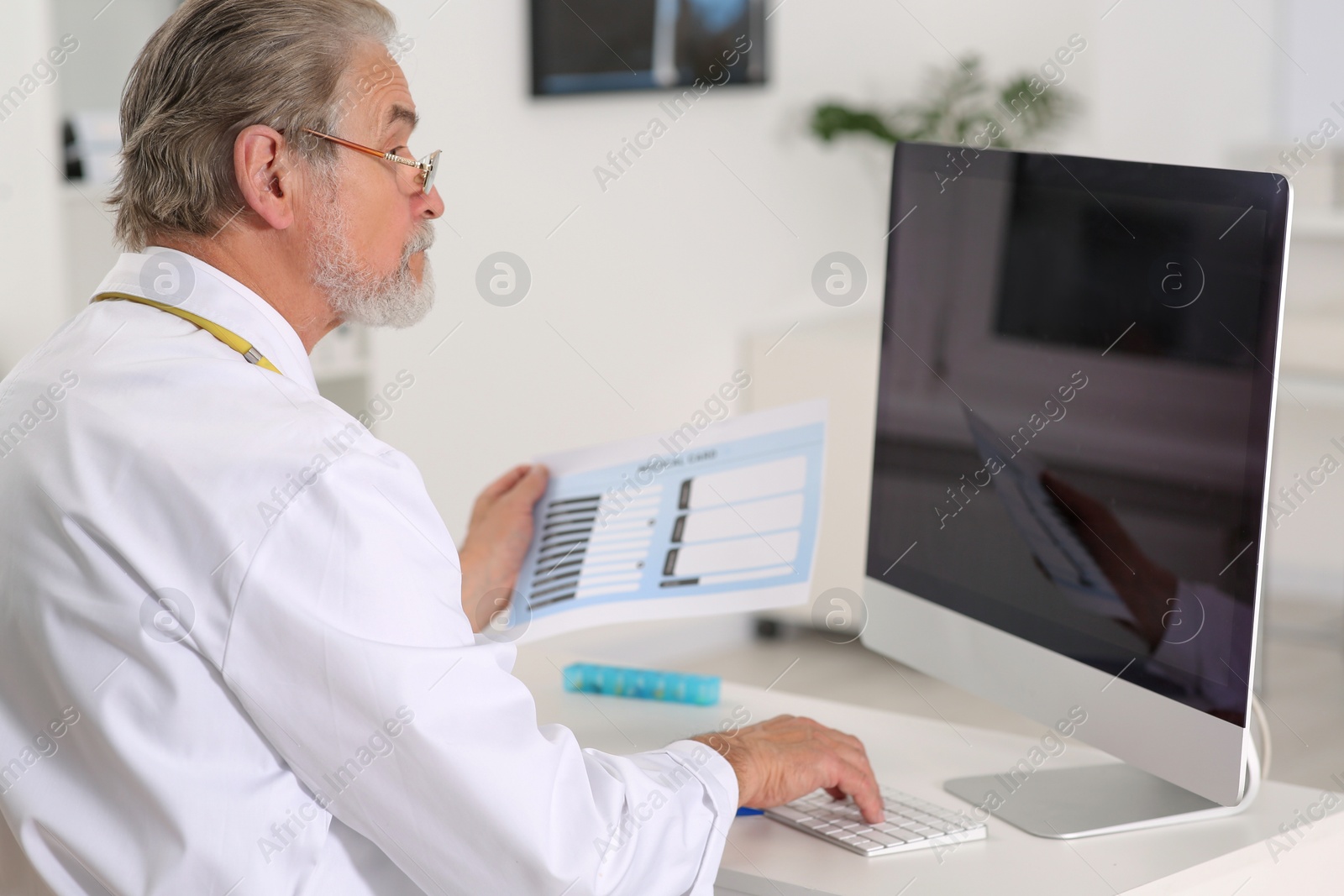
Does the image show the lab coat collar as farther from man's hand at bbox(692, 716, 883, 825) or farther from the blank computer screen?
the blank computer screen

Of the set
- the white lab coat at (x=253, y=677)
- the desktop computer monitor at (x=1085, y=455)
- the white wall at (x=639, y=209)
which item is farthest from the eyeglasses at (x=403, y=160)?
the white wall at (x=639, y=209)

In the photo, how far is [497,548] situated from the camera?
1.68m

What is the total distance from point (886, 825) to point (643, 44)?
2.77 meters

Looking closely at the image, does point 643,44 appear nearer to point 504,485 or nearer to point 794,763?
point 504,485

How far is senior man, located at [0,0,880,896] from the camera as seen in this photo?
0.99 meters

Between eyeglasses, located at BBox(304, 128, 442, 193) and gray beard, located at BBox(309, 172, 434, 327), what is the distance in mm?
33

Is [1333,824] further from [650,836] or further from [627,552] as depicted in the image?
[627,552]

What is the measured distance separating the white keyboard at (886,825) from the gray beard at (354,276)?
1.99 ft

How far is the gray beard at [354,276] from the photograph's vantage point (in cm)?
128

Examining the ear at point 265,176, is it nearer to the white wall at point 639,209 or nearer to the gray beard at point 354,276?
the gray beard at point 354,276

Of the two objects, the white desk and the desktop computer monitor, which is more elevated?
the desktop computer monitor

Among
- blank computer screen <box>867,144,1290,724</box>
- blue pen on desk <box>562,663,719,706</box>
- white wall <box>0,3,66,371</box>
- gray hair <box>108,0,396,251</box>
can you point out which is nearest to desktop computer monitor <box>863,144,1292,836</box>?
blank computer screen <box>867,144,1290,724</box>

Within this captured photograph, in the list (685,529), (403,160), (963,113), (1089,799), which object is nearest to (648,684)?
(685,529)

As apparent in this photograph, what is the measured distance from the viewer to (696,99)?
3.81m
